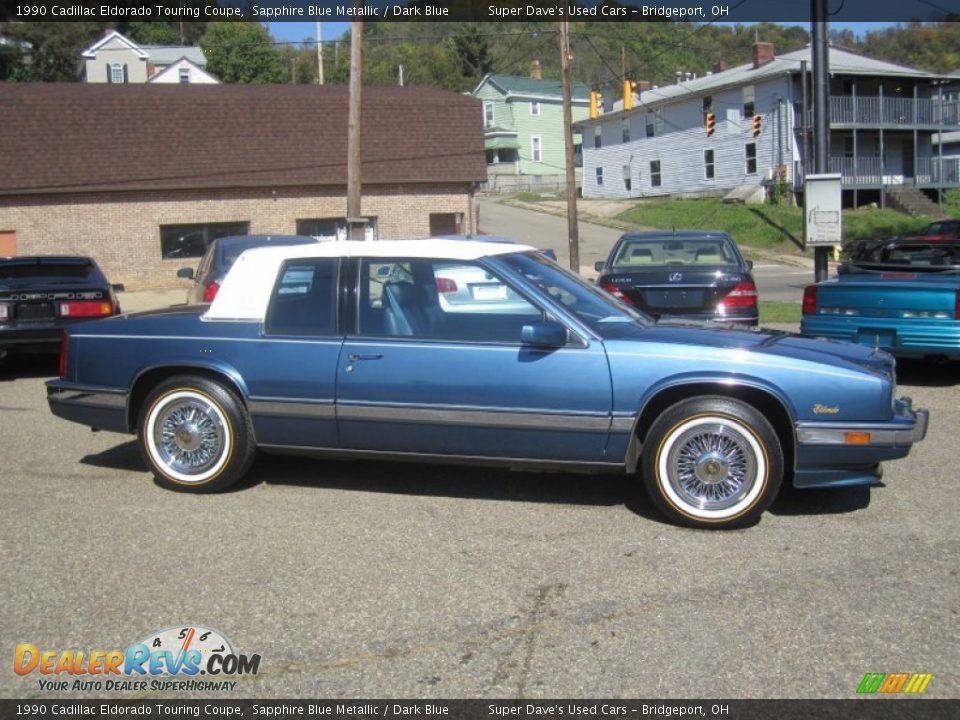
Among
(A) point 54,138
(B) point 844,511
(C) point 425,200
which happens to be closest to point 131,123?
(A) point 54,138

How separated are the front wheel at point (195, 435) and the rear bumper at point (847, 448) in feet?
10.9

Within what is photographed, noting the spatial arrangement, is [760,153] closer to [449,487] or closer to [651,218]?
[651,218]

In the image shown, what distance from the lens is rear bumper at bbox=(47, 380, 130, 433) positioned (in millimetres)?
6453

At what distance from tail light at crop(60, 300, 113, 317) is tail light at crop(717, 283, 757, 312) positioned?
6.97 metres

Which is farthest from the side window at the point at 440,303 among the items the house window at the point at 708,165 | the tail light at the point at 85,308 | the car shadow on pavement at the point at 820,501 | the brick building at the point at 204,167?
the house window at the point at 708,165

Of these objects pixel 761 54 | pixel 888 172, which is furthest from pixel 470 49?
pixel 888 172

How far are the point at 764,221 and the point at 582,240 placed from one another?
7370mm

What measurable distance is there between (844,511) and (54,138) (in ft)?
85.1

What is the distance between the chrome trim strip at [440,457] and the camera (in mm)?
5711

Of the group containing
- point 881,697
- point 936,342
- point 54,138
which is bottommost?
point 881,697

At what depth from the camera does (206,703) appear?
3.66 m

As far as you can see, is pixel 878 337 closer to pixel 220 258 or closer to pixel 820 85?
pixel 820 85

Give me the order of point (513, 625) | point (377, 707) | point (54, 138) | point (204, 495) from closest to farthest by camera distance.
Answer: point (377, 707) < point (513, 625) < point (204, 495) < point (54, 138)

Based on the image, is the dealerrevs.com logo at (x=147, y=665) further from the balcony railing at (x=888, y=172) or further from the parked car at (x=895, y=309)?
the balcony railing at (x=888, y=172)
